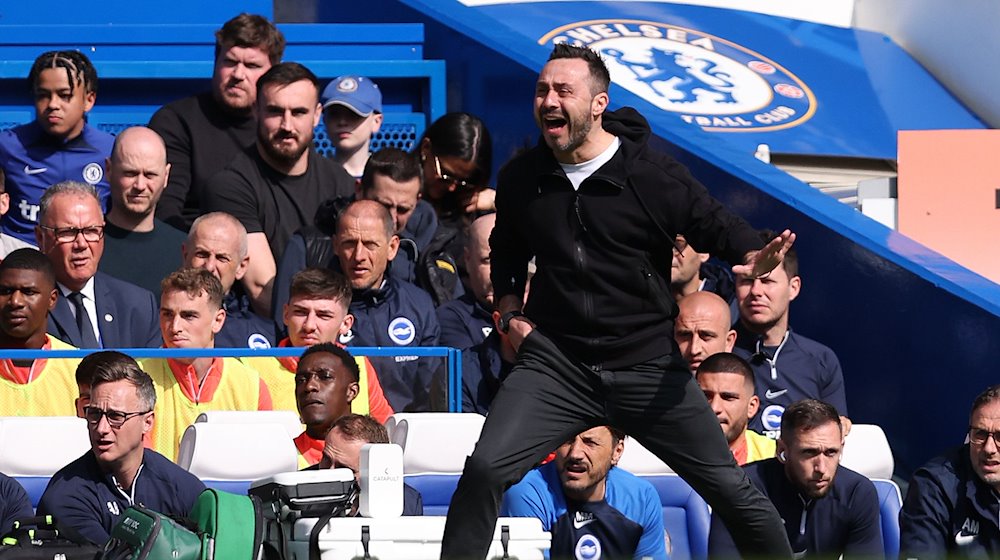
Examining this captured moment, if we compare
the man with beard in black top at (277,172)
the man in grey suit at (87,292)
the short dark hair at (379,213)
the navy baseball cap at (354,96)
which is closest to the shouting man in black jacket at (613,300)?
the short dark hair at (379,213)

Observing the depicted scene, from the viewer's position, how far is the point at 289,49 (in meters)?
10.3

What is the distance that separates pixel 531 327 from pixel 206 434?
1.68 m

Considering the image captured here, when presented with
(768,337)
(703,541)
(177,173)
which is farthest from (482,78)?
(703,541)

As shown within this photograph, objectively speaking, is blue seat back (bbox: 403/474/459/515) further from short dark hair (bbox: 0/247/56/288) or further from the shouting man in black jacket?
short dark hair (bbox: 0/247/56/288)

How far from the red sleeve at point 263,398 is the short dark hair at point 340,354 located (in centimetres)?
23

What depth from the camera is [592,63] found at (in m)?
5.16

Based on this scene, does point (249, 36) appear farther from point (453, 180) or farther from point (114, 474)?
point (114, 474)

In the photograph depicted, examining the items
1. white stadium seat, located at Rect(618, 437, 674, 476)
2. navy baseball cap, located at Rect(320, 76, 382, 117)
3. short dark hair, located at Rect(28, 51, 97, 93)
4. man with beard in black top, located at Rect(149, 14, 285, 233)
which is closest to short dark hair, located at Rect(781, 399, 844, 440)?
white stadium seat, located at Rect(618, 437, 674, 476)

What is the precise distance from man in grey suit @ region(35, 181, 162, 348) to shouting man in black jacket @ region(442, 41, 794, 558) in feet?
8.49

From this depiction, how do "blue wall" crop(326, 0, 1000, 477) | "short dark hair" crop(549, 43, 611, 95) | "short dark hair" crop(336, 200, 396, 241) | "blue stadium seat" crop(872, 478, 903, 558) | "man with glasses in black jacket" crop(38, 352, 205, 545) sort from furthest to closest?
1. "blue wall" crop(326, 0, 1000, 477)
2. "short dark hair" crop(336, 200, 396, 241)
3. "blue stadium seat" crop(872, 478, 903, 558)
4. "man with glasses in black jacket" crop(38, 352, 205, 545)
5. "short dark hair" crop(549, 43, 611, 95)

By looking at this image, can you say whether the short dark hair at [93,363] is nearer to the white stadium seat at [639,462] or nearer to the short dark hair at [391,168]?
the white stadium seat at [639,462]

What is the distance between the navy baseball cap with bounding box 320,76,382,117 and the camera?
866cm

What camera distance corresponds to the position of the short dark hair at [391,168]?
8102 mm

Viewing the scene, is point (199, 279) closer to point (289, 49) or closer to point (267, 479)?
point (267, 479)
